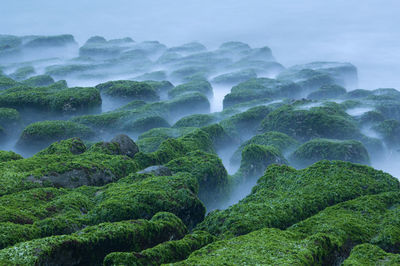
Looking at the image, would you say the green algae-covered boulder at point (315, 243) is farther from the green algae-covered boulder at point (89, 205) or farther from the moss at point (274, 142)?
the moss at point (274, 142)

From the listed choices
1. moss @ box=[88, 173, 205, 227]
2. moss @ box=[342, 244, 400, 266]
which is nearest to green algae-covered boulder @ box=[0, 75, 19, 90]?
moss @ box=[88, 173, 205, 227]

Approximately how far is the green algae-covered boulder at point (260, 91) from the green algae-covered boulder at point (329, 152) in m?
11.0

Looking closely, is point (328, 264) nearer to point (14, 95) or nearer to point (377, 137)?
point (377, 137)

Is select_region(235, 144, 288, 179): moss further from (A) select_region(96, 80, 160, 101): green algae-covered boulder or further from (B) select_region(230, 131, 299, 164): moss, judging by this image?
(A) select_region(96, 80, 160, 101): green algae-covered boulder

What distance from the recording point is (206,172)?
15367 mm

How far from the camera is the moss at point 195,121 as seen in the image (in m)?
25.2

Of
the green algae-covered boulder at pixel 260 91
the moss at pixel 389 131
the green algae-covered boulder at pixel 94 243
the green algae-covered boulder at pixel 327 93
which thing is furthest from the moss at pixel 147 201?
the green algae-covered boulder at pixel 327 93

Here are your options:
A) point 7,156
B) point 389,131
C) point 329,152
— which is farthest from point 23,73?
point 389,131

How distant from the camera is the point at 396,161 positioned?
24.2m

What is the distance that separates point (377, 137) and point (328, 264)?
62.2ft

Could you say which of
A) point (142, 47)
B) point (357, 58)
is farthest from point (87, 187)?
point (357, 58)

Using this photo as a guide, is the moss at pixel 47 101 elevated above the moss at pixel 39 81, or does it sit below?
below

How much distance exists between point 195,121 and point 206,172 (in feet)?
34.7

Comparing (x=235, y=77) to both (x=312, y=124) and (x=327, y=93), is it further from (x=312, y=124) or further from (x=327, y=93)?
(x=312, y=124)
